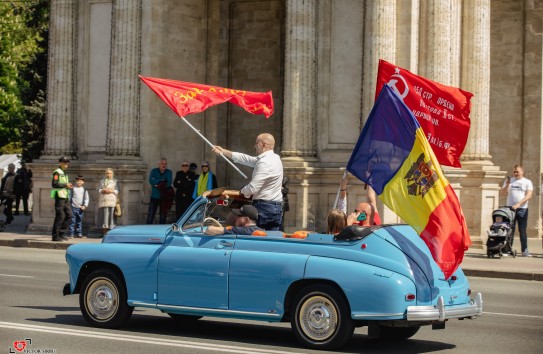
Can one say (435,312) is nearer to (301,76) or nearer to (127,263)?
(127,263)

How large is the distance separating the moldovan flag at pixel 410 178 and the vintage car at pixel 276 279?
21 centimetres

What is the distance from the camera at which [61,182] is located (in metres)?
28.7

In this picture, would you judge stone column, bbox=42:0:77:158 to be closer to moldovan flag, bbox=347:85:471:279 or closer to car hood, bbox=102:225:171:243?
car hood, bbox=102:225:171:243

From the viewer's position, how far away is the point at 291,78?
29609mm

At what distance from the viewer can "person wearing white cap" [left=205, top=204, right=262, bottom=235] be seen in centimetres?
1288

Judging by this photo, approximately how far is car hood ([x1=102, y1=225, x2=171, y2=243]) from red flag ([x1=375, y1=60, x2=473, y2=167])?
3596mm

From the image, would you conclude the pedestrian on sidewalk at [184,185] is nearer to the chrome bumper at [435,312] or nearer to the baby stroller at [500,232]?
the baby stroller at [500,232]

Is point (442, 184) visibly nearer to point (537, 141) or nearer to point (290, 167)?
point (290, 167)

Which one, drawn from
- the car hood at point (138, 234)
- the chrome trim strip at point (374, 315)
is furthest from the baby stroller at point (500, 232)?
the chrome trim strip at point (374, 315)

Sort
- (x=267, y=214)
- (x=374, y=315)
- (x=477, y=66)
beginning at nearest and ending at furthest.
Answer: (x=374, y=315)
(x=267, y=214)
(x=477, y=66)

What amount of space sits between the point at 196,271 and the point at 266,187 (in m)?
1.65

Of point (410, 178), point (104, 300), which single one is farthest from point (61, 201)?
point (410, 178)

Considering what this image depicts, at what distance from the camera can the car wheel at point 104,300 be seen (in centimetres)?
1307

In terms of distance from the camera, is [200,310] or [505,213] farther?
[505,213]
